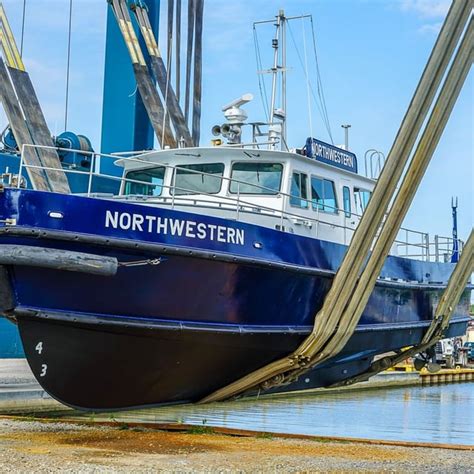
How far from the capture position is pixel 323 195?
8680 millimetres

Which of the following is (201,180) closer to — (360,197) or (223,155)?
(223,155)

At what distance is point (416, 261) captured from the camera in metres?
9.18

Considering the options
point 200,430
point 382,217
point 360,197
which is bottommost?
point 200,430

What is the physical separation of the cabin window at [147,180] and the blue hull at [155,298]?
1882 mm

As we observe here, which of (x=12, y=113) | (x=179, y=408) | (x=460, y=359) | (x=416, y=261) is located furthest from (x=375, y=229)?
(x=460, y=359)

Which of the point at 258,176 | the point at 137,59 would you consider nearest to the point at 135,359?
the point at 258,176

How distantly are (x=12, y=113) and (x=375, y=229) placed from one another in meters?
6.54

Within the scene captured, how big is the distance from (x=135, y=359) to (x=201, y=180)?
7.27 feet

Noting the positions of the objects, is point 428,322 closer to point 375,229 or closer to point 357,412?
point 375,229

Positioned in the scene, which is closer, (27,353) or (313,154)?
(27,353)

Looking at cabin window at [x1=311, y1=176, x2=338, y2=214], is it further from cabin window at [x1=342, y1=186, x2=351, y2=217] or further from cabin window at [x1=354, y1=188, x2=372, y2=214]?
cabin window at [x1=354, y1=188, x2=372, y2=214]

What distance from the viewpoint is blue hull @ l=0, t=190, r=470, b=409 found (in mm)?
6156

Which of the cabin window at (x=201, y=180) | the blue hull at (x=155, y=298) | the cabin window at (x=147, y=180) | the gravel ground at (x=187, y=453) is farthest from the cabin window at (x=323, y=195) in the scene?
the gravel ground at (x=187, y=453)

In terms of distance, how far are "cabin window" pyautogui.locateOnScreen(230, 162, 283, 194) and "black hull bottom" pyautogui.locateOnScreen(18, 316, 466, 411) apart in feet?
5.34
